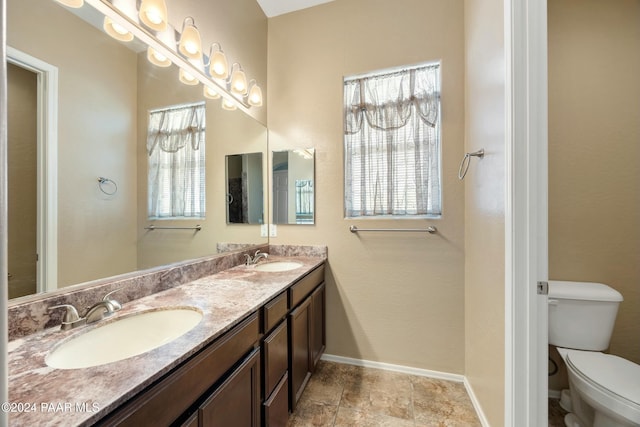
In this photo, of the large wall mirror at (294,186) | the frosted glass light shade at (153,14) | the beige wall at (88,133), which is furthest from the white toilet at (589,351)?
the frosted glass light shade at (153,14)

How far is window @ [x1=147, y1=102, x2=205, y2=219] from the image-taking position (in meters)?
1.25

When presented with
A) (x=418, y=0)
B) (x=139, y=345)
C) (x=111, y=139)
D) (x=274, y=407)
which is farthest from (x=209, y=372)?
(x=418, y=0)

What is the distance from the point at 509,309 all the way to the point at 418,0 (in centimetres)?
215

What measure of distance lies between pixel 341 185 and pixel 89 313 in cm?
162

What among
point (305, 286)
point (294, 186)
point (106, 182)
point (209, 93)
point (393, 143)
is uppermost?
point (209, 93)

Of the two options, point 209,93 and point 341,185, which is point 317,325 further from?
point 209,93

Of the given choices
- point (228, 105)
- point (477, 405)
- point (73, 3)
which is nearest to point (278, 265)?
point (228, 105)

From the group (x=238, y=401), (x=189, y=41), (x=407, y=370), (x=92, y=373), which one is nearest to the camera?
(x=92, y=373)

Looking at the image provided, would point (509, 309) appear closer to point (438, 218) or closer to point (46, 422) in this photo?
point (438, 218)

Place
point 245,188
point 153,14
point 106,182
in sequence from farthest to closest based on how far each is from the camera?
1. point 245,188
2. point 153,14
3. point 106,182

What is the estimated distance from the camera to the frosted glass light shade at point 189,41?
135cm

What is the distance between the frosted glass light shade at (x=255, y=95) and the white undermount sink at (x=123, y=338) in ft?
5.28

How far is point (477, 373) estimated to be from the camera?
60.2 inches

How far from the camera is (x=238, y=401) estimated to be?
90 centimetres
